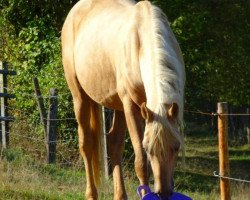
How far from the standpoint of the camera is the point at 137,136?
5891 mm

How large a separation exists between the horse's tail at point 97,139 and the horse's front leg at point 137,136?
1.48 meters

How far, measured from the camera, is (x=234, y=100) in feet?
74.0

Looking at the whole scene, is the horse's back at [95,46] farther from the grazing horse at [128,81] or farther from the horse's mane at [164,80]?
the horse's mane at [164,80]

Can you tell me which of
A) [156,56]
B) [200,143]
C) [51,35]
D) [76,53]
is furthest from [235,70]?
[156,56]

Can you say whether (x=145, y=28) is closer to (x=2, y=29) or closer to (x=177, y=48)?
(x=177, y=48)

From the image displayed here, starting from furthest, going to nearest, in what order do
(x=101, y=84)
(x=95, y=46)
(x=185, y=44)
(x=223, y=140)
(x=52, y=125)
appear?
(x=185, y=44) < (x=52, y=125) < (x=223, y=140) < (x=95, y=46) < (x=101, y=84)

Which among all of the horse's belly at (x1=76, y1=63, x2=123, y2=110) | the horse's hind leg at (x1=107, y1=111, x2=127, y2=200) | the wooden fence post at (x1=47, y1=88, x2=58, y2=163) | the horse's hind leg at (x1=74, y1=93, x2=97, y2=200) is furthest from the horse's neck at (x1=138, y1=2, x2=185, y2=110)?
the wooden fence post at (x1=47, y1=88, x2=58, y2=163)

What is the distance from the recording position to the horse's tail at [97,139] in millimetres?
7434

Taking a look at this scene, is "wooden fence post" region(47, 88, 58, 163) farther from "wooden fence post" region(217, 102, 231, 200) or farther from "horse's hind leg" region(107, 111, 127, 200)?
"wooden fence post" region(217, 102, 231, 200)

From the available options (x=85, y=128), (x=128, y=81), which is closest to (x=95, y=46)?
(x=128, y=81)

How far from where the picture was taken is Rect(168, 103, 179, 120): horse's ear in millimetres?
4996

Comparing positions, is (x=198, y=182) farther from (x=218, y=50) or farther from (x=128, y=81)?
(x=128, y=81)

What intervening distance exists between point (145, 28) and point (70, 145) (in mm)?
7526

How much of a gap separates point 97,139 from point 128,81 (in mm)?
1724
